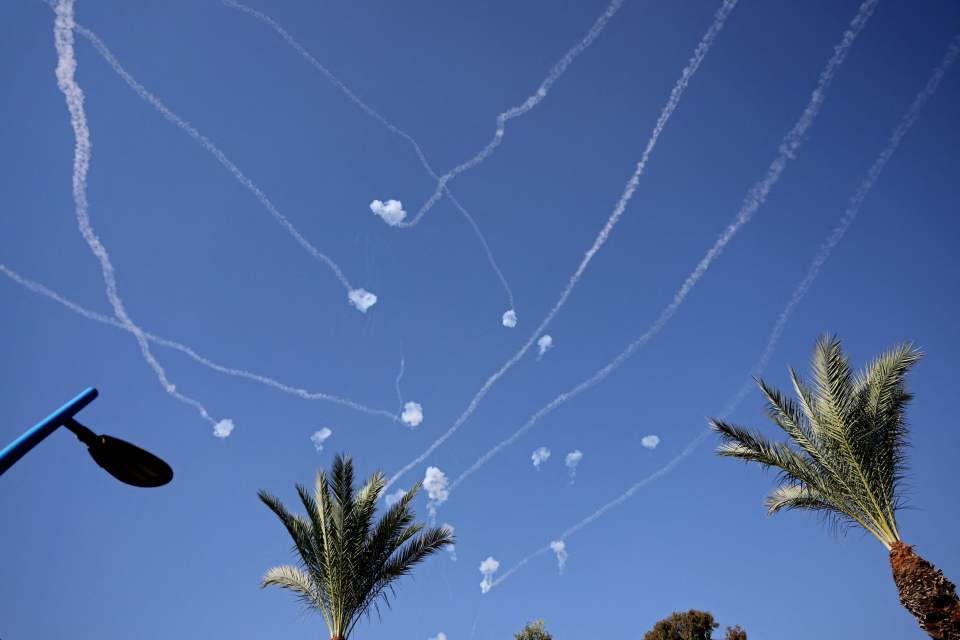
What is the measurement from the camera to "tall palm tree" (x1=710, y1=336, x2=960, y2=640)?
10.8 metres

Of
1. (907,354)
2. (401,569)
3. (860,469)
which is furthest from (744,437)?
(401,569)

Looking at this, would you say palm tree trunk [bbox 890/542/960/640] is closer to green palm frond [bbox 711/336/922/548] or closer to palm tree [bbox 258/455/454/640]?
green palm frond [bbox 711/336/922/548]

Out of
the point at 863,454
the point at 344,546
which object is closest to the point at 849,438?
the point at 863,454

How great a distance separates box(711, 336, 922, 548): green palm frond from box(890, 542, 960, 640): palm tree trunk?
446 millimetres

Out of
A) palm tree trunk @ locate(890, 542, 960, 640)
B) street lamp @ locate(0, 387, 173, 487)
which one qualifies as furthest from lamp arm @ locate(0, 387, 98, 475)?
palm tree trunk @ locate(890, 542, 960, 640)

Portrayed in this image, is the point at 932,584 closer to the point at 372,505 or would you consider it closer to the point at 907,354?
the point at 907,354

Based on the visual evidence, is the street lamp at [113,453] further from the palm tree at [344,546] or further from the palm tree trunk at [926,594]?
the palm tree trunk at [926,594]

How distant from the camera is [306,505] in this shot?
1266cm

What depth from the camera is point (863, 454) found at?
37.8 ft

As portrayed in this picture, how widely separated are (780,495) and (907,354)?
4919mm

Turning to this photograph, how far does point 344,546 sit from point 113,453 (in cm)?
970

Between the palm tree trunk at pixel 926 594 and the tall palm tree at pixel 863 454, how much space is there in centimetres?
2

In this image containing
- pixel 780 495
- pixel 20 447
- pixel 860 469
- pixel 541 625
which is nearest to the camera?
pixel 20 447

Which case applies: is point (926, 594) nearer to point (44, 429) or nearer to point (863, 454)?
point (863, 454)
